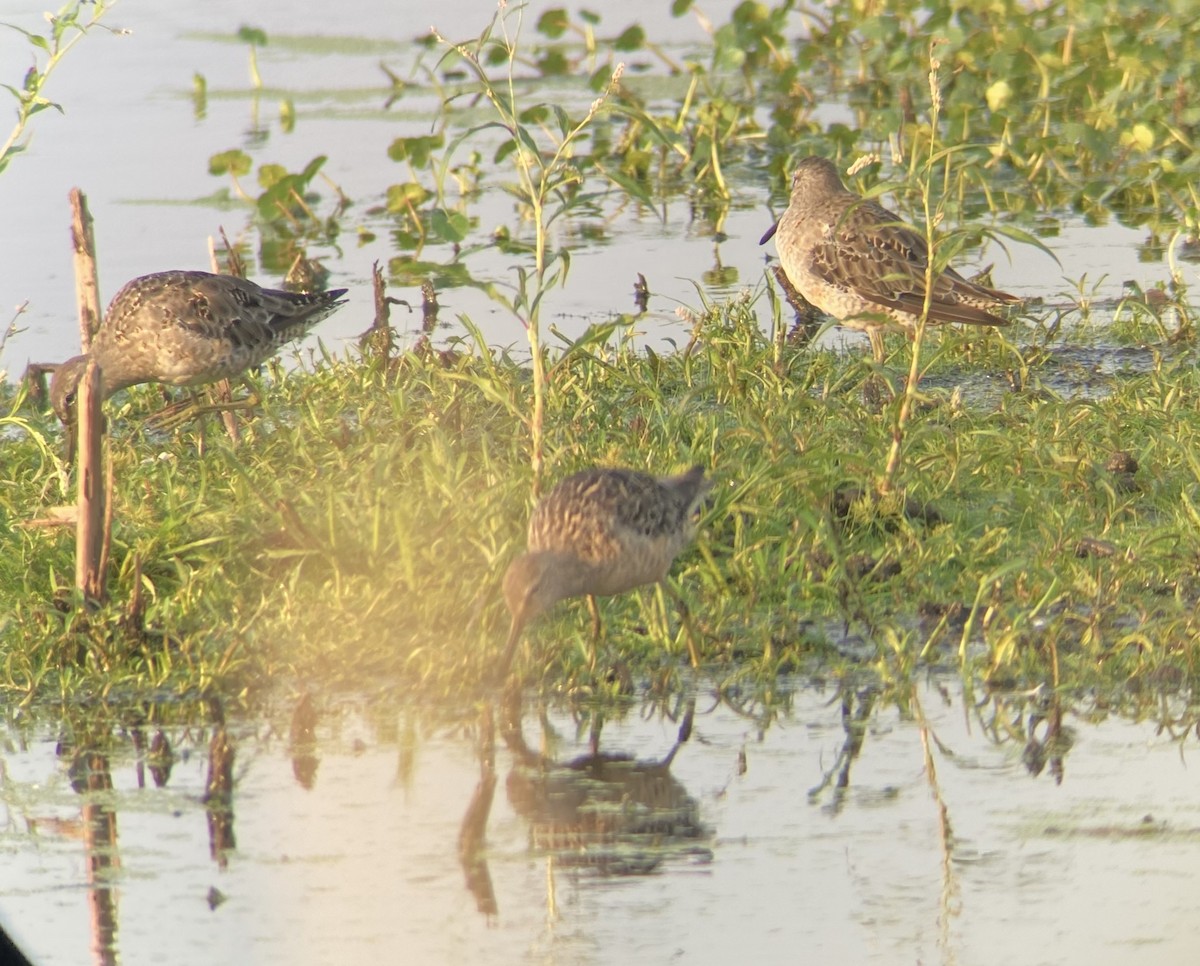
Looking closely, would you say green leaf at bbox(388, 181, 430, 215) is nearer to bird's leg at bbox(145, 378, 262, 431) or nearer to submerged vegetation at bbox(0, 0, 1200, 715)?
submerged vegetation at bbox(0, 0, 1200, 715)

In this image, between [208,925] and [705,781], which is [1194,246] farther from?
[208,925]

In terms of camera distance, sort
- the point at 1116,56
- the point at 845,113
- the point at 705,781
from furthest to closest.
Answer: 1. the point at 845,113
2. the point at 1116,56
3. the point at 705,781

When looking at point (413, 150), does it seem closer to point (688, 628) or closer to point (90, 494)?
point (90, 494)

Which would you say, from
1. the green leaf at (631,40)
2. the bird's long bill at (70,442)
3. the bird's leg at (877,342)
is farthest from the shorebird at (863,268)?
the green leaf at (631,40)

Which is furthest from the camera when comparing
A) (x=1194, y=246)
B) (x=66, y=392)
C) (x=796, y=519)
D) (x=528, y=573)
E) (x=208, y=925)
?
(x=1194, y=246)

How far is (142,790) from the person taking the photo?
5848 millimetres

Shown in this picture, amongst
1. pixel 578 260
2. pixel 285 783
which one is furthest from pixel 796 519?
pixel 578 260

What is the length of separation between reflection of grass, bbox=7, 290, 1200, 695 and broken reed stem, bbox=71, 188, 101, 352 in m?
0.71

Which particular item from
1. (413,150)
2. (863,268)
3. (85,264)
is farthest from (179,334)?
(413,150)

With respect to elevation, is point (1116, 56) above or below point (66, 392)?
above

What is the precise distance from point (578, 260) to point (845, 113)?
4.14 metres

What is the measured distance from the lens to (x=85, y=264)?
8844 mm

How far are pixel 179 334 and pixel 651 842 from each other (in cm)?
415

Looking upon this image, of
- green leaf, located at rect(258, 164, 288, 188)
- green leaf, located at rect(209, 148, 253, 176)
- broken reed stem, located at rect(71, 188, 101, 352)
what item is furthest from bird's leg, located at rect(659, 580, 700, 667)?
green leaf, located at rect(209, 148, 253, 176)
